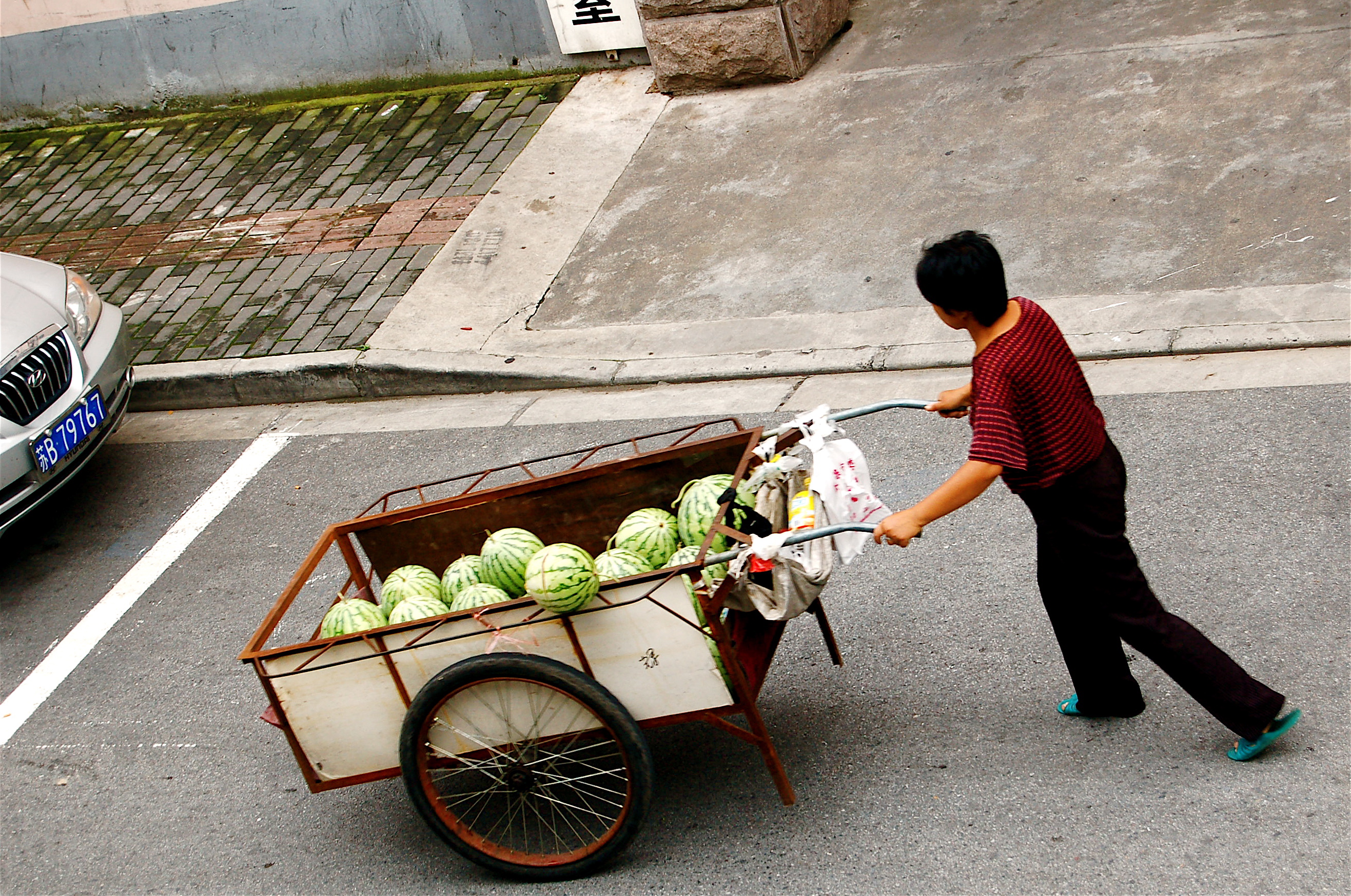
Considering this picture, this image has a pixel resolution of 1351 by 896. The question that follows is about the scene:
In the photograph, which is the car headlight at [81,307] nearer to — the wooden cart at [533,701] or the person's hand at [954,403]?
the wooden cart at [533,701]

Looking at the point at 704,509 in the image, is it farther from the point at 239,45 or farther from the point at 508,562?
the point at 239,45

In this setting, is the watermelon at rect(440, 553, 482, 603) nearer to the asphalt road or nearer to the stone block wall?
the asphalt road

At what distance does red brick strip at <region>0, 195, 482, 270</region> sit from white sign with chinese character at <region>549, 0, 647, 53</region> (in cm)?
208

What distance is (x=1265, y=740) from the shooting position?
3637 mm

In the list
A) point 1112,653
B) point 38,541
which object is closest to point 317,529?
point 38,541

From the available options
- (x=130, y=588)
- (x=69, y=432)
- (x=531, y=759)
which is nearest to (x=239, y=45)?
(x=69, y=432)

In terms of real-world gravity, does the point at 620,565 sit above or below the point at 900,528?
below

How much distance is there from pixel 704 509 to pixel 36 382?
4325 mm

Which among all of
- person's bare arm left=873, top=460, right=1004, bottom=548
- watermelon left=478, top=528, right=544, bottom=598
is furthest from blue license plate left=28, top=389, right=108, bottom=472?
person's bare arm left=873, top=460, right=1004, bottom=548

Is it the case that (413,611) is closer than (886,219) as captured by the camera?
Yes

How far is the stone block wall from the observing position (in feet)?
31.6

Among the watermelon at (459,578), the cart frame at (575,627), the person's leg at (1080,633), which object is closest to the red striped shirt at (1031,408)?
the person's leg at (1080,633)

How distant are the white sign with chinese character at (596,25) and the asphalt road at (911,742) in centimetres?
557

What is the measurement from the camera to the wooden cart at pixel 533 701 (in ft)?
11.6
